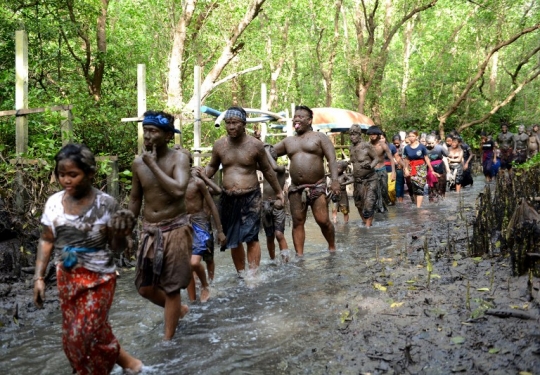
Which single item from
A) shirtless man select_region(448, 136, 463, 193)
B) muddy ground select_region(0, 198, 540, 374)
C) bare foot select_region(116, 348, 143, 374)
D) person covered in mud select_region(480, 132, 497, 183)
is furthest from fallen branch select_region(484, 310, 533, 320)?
person covered in mud select_region(480, 132, 497, 183)

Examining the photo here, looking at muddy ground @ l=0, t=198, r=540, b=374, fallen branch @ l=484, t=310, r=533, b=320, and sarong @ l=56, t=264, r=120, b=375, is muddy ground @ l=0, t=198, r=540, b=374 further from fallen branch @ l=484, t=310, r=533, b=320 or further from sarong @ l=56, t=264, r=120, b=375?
sarong @ l=56, t=264, r=120, b=375

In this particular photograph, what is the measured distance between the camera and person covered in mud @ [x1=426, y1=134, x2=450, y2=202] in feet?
Answer: 49.0

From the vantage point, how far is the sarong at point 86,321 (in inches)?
139

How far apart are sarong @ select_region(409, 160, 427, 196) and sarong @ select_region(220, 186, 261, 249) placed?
8.15 meters

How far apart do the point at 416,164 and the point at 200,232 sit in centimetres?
906

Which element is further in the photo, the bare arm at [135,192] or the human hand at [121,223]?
the bare arm at [135,192]

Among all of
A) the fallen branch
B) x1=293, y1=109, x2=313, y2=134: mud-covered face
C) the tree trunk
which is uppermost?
the tree trunk

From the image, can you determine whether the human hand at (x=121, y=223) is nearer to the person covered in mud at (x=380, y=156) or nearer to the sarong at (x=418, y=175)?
the person covered in mud at (x=380, y=156)

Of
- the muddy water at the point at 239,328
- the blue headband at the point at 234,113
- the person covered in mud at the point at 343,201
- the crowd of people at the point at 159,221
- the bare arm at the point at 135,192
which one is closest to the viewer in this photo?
the crowd of people at the point at 159,221

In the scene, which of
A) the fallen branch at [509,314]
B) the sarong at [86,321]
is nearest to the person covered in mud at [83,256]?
the sarong at [86,321]

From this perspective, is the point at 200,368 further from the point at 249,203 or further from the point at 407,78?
the point at 407,78

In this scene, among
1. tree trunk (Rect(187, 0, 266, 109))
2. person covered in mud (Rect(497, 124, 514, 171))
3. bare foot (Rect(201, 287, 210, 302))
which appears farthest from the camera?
person covered in mud (Rect(497, 124, 514, 171))

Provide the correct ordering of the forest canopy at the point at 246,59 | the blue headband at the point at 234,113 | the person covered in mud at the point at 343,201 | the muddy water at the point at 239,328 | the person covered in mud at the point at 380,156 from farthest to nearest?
the person covered in mud at the point at 380,156, the person covered in mud at the point at 343,201, the forest canopy at the point at 246,59, the blue headband at the point at 234,113, the muddy water at the point at 239,328

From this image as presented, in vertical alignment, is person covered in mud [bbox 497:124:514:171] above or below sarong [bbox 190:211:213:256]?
above
